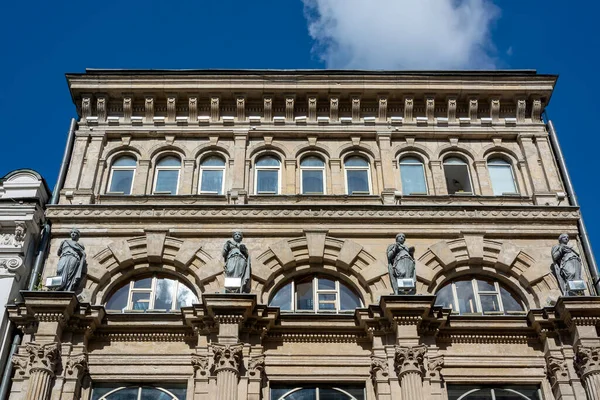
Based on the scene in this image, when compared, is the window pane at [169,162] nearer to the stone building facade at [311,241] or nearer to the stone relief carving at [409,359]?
the stone building facade at [311,241]

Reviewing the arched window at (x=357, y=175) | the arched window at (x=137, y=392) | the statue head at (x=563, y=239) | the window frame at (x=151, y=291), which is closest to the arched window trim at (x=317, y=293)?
the window frame at (x=151, y=291)

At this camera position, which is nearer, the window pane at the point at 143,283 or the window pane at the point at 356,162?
the window pane at the point at 143,283

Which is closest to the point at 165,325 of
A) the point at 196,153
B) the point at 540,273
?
the point at 196,153

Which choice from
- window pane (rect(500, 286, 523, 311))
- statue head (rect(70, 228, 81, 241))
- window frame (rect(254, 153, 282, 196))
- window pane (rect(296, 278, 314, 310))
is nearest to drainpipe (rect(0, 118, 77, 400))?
statue head (rect(70, 228, 81, 241))

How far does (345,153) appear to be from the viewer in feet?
90.7

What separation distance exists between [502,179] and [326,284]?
306 inches

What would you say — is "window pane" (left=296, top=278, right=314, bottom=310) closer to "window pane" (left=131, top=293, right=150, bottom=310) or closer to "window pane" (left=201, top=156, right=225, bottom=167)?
"window pane" (left=131, top=293, right=150, bottom=310)

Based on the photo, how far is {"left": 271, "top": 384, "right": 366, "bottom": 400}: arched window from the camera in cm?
2117

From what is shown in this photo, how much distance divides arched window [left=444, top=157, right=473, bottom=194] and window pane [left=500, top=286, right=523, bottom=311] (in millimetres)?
4145

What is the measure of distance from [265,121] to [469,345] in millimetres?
11040

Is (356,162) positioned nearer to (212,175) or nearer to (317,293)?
(212,175)

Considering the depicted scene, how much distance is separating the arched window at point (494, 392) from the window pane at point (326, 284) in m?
4.72

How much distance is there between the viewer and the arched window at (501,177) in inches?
1057

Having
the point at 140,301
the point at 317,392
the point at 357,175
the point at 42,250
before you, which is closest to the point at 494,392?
the point at 317,392
